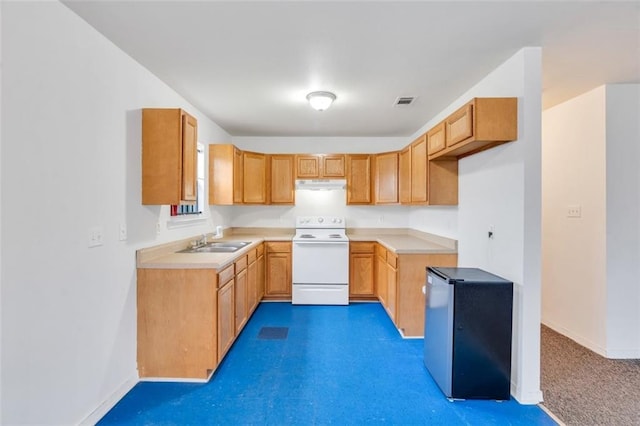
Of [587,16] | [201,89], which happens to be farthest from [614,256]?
[201,89]

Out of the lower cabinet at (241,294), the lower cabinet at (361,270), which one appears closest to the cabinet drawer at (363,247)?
the lower cabinet at (361,270)

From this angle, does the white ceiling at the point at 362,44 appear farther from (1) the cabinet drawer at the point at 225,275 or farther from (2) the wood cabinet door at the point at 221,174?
(1) the cabinet drawer at the point at 225,275

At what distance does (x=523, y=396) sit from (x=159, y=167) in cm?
314

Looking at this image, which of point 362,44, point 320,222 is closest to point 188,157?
point 362,44

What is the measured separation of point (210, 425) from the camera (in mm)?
1833

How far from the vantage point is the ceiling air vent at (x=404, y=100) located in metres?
2.99

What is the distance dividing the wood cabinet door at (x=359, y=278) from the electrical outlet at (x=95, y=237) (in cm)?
296

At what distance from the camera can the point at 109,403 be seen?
1.98 metres

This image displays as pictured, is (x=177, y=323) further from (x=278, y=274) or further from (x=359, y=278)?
(x=359, y=278)

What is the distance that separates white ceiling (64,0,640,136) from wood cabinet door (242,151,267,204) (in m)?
1.21

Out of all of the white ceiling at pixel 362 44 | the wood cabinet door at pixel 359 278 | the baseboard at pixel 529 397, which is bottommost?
the baseboard at pixel 529 397

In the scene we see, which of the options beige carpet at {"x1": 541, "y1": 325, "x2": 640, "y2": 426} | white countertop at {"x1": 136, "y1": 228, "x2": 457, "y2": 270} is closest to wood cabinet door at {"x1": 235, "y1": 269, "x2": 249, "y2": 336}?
white countertop at {"x1": 136, "y1": 228, "x2": 457, "y2": 270}

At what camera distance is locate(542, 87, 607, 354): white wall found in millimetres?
2746

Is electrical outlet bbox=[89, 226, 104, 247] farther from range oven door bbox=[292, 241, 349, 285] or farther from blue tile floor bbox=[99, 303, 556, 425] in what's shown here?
range oven door bbox=[292, 241, 349, 285]
